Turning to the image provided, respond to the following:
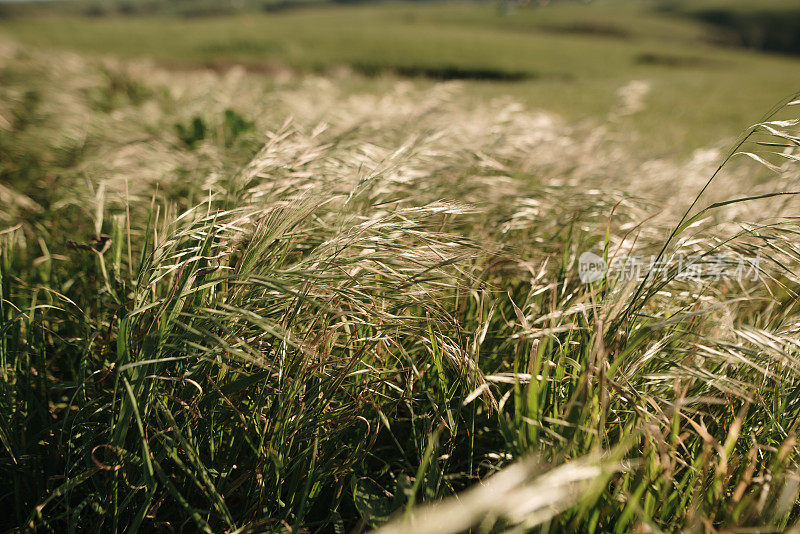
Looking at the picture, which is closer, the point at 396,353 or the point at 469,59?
the point at 396,353

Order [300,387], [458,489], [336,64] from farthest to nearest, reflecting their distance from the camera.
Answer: [336,64] → [458,489] → [300,387]

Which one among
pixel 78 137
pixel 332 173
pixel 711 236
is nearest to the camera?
pixel 711 236

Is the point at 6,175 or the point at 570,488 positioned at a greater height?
the point at 6,175

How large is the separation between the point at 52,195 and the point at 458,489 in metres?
2.47

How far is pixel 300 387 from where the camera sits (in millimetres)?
1088

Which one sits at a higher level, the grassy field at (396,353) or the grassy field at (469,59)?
the grassy field at (469,59)

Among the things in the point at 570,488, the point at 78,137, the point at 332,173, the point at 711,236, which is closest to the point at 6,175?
the point at 78,137

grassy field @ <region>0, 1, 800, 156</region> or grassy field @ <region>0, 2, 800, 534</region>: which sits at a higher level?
grassy field @ <region>0, 1, 800, 156</region>

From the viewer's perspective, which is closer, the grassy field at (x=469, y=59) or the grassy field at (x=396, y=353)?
the grassy field at (x=396, y=353)

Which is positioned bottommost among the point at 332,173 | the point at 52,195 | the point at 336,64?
the point at 52,195

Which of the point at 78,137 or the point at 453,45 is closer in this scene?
the point at 78,137

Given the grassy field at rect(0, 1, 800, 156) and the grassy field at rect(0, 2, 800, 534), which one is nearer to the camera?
the grassy field at rect(0, 2, 800, 534)

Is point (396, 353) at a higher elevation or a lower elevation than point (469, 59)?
lower

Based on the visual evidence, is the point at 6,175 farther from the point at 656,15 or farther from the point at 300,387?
the point at 656,15
